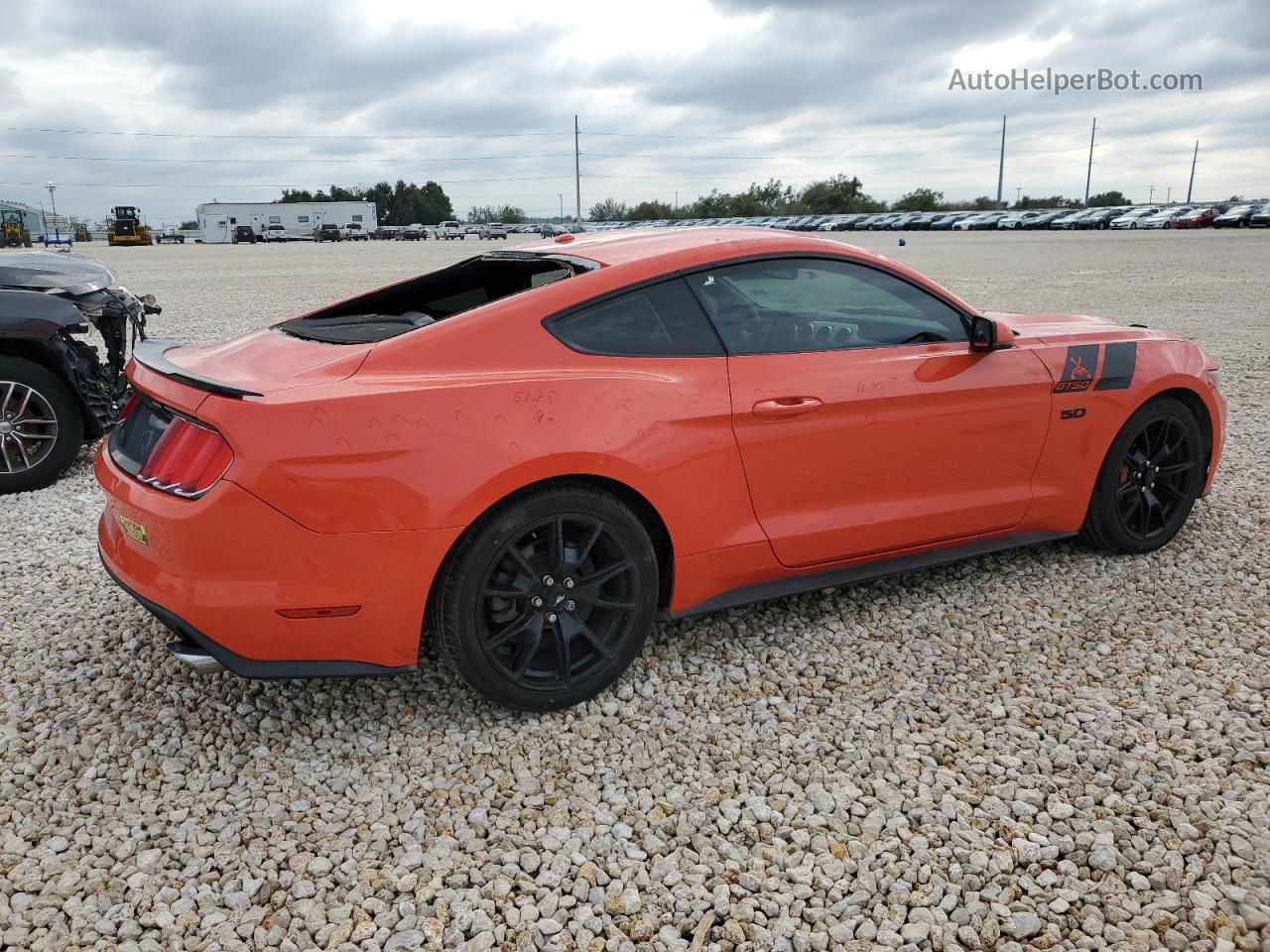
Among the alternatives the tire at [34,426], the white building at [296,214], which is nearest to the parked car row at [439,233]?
the white building at [296,214]

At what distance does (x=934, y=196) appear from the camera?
90500 mm

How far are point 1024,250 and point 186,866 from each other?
33.3m

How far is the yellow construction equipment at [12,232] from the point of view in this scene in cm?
5094

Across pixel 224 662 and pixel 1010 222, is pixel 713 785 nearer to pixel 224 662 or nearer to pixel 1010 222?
pixel 224 662

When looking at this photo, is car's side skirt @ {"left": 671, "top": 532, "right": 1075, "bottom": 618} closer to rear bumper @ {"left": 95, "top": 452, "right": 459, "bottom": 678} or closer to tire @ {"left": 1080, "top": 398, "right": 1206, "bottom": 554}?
tire @ {"left": 1080, "top": 398, "right": 1206, "bottom": 554}

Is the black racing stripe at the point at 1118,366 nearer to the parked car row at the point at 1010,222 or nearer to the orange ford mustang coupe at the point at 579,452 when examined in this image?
the orange ford mustang coupe at the point at 579,452

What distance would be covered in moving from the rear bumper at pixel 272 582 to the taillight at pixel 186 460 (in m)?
0.04

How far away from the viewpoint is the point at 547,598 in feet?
9.74

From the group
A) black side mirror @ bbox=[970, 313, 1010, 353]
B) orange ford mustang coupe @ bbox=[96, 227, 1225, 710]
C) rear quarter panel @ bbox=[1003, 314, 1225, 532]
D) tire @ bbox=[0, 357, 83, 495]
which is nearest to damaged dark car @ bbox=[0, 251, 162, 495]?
tire @ bbox=[0, 357, 83, 495]

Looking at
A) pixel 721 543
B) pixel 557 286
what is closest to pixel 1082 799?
pixel 721 543

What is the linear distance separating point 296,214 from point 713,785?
295ft

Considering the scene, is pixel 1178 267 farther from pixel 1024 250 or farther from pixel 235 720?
pixel 235 720

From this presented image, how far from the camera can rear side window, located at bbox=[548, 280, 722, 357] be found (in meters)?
3.06

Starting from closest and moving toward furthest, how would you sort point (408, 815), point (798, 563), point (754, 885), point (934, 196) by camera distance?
point (754, 885) < point (408, 815) < point (798, 563) < point (934, 196)
